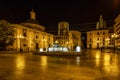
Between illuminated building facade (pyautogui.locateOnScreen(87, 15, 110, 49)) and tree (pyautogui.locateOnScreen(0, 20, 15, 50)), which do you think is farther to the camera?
illuminated building facade (pyautogui.locateOnScreen(87, 15, 110, 49))

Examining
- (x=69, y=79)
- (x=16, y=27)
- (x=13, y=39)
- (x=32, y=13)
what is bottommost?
(x=69, y=79)

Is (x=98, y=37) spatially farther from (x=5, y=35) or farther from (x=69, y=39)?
(x=5, y=35)

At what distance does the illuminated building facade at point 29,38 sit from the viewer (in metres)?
50.3

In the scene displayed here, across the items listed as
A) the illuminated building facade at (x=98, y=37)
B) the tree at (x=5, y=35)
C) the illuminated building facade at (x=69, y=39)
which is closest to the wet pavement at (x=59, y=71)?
the tree at (x=5, y=35)

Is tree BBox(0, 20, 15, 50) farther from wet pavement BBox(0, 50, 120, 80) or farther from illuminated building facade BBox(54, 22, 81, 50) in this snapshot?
illuminated building facade BBox(54, 22, 81, 50)

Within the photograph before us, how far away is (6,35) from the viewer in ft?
147

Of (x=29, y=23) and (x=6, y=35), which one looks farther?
(x=29, y=23)

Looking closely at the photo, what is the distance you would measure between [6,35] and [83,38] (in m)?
73.7

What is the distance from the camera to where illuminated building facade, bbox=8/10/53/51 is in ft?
165

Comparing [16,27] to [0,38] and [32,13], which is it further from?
[32,13]

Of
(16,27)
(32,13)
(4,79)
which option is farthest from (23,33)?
(4,79)

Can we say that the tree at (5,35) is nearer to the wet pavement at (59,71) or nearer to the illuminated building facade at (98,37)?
the wet pavement at (59,71)

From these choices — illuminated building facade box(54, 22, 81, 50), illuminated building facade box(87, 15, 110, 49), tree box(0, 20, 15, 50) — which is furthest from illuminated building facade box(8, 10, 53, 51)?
illuminated building facade box(87, 15, 110, 49)

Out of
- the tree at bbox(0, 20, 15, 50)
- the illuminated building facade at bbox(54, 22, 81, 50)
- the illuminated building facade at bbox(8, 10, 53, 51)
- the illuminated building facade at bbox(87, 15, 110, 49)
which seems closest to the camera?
the tree at bbox(0, 20, 15, 50)
